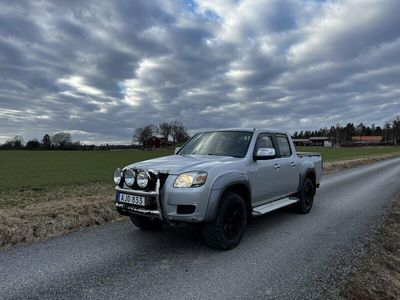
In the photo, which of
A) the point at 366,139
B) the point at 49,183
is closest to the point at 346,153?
the point at 49,183

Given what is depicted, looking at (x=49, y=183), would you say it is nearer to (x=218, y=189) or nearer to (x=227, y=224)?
(x=227, y=224)

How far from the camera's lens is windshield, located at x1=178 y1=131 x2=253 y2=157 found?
6074 mm

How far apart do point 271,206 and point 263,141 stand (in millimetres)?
1230

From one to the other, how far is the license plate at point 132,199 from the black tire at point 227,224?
982 mm

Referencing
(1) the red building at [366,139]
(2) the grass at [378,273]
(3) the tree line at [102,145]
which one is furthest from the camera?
(1) the red building at [366,139]

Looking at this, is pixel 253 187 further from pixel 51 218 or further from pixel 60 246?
pixel 51 218

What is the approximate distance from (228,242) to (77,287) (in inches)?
87.4

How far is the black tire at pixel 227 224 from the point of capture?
494 cm

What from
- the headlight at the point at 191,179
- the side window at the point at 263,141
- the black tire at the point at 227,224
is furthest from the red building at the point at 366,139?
the headlight at the point at 191,179

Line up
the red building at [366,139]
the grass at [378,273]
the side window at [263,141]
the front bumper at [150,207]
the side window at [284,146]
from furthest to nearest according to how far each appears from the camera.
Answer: the red building at [366,139] < the side window at [284,146] < the side window at [263,141] < the front bumper at [150,207] < the grass at [378,273]

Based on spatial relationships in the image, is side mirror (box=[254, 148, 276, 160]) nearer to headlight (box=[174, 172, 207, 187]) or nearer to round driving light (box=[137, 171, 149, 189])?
headlight (box=[174, 172, 207, 187])

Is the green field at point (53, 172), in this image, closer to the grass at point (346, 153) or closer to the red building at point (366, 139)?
the grass at point (346, 153)

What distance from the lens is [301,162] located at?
7781 mm

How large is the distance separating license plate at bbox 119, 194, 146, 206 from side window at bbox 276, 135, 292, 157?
11.1 ft
